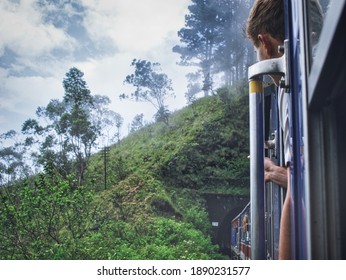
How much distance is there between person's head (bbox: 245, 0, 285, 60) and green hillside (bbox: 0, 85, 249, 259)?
153 inches

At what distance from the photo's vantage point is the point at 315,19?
81 cm

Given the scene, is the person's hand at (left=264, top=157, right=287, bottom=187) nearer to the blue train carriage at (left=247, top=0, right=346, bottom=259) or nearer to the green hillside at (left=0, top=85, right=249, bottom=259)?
the blue train carriage at (left=247, top=0, right=346, bottom=259)

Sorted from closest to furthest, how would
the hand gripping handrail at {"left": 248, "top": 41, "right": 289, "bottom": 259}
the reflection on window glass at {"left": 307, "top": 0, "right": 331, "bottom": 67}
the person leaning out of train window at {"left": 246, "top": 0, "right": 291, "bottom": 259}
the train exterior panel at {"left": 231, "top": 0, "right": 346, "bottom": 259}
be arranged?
the train exterior panel at {"left": 231, "top": 0, "right": 346, "bottom": 259}, the reflection on window glass at {"left": 307, "top": 0, "right": 331, "bottom": 67}, the hand gripping handrail at {"left": 248, "top": 41, "right": 289, "bottom": 259}, the person leaning out of train window at {"left": 246, "top": 0, "right": 291, "bottom": 259}

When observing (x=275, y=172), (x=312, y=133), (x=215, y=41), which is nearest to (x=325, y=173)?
(x=312, y=133)

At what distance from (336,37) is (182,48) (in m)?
4.31

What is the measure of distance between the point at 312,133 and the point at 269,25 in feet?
1.54

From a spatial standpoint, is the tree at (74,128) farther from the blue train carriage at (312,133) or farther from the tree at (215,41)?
the blue train carriage at (312,133)

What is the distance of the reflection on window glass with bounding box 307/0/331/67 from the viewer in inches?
30.2

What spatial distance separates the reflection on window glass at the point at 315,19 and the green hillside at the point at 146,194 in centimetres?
416

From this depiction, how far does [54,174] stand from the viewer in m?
5.46

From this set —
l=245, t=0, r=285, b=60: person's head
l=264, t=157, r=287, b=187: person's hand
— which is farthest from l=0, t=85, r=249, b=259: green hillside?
l=245, t=0, r=285, b=60: person's head

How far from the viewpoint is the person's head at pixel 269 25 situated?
112cm
